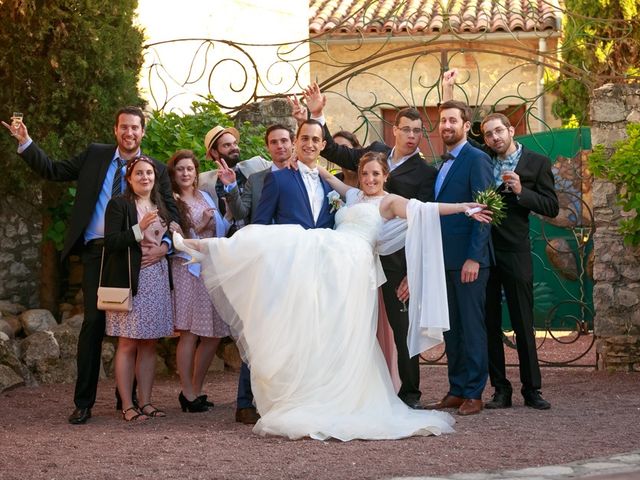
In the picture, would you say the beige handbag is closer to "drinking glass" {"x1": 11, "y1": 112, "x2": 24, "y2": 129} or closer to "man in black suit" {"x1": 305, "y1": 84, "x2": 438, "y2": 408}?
"drinking glass" {"x1": 11, "y1": 112, "x2": 24, "y2": 129}

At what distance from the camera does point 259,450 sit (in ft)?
19.7

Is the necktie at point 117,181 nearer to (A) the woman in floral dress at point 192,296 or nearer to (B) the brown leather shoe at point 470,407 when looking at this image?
(A) the woman in floral dress at point 192,296

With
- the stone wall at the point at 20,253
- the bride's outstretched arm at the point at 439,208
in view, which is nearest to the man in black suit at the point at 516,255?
the bride's outstretched arm at the point at 439,208

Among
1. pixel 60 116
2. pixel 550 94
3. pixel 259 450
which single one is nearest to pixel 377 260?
pixel 259 450

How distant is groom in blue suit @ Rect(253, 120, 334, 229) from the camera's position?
713 cm

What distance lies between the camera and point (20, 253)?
32.9 feet

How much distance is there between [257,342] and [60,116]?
12.1 feet

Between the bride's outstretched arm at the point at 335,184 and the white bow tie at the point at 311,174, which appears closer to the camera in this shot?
the white bow tie at the point at 311,174

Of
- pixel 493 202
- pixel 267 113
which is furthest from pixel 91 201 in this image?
pixel 267 113

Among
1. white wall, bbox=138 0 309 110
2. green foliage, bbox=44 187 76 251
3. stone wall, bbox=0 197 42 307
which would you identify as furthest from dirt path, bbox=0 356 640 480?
white wall, bbox=138 0 309 110

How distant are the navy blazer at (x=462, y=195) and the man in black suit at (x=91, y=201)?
176 cm

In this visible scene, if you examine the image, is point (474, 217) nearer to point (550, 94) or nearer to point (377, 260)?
point (377, 260)

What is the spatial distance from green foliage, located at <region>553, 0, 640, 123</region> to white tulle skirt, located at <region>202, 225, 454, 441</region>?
8235mm

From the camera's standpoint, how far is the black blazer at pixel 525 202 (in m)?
7.52
